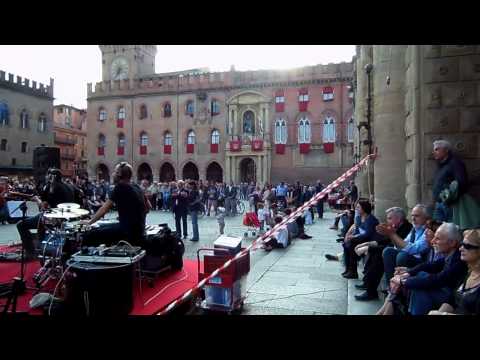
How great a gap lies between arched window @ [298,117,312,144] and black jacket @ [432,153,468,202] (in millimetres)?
32102

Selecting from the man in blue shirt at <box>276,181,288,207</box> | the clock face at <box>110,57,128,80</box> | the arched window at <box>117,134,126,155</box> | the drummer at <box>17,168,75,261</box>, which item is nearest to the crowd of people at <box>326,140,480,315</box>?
the drummer at <box>17,168,75,261</box>

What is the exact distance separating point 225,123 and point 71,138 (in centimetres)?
3196

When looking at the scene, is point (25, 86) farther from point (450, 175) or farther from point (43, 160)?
point (450, 175)

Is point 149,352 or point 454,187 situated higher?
point 454,187

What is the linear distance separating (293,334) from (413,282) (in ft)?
4.95

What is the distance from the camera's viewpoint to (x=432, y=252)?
4309mm

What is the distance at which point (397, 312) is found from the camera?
404 centimetres

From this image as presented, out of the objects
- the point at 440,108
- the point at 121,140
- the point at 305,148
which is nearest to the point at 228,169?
the point at 305,148

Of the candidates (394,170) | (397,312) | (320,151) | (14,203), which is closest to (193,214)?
(14,203)

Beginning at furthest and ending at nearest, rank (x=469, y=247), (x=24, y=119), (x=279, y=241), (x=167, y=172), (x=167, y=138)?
(x=167, y=172), (x=167, y=138), (x=24, y=119), (x=279, y=241), (x=469, y=247)

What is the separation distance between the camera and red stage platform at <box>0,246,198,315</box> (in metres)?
4.80

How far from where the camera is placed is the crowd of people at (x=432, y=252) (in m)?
3.33
